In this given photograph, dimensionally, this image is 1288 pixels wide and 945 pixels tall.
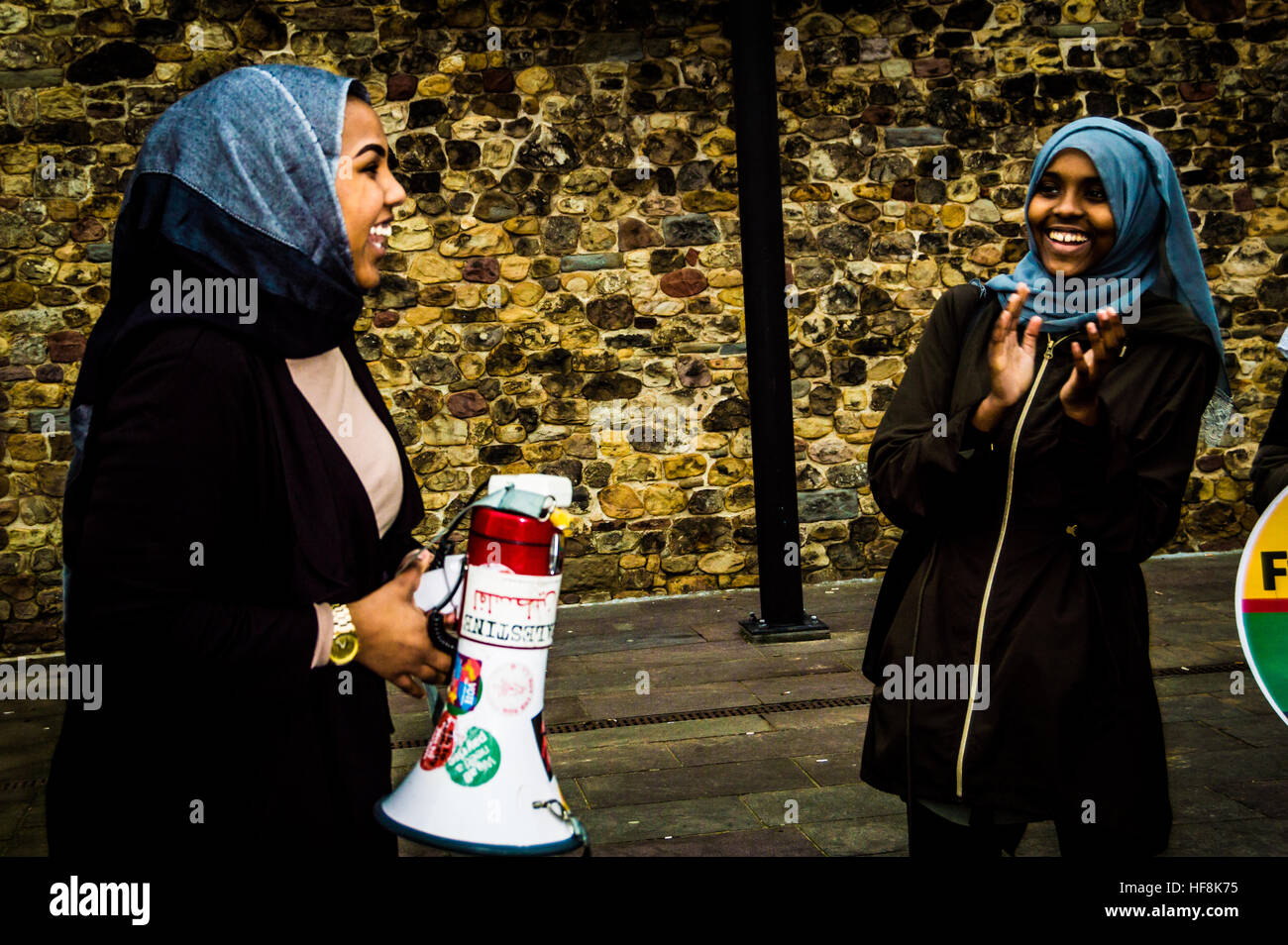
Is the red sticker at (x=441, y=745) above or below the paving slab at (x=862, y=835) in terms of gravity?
above

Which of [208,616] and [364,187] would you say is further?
[364,187]

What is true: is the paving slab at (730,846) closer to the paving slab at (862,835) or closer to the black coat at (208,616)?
the paving slab at (862,835)

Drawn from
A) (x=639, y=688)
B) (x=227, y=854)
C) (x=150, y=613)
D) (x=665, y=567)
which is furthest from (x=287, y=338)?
(x=665, y=567)

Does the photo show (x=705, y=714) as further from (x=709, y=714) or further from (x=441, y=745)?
(x=441, y=745)

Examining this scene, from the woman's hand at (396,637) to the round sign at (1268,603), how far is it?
1556 millimetres

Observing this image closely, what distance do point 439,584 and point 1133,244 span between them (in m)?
1.49

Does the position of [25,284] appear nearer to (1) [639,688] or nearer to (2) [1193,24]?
(1) [639,688]

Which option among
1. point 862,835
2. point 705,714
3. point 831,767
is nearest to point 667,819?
point 862,835

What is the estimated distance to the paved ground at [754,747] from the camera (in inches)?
138

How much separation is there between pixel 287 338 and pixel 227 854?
662 millimetres

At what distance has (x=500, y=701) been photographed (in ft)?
4.86

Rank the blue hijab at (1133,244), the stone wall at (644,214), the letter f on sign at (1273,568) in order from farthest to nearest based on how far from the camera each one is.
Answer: the stone wall at (644,214)
the letter f on sign at (1273,568)
the blue hijab at (1133,244)

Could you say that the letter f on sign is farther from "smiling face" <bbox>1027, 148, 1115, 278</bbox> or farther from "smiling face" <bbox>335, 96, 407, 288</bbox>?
"smiling face" <bbox>335, 96, 407, 288</bbox>

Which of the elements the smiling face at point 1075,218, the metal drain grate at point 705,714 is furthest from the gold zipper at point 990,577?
the metal drain grate at point 705,714
